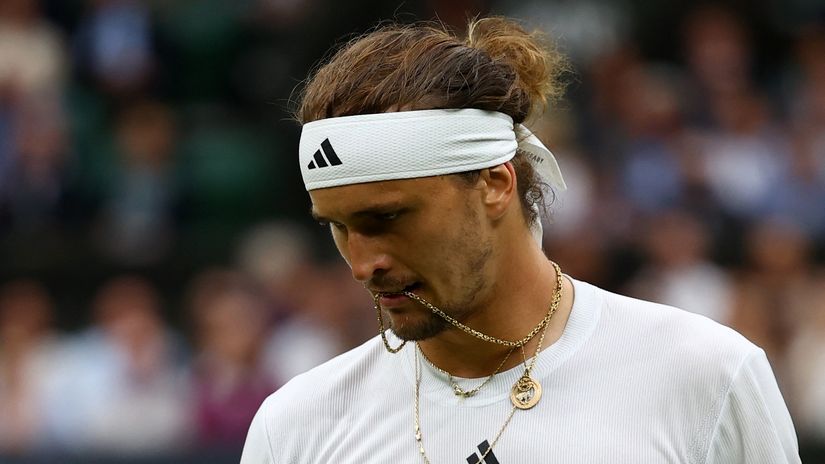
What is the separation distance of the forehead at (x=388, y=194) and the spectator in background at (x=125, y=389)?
4137mm

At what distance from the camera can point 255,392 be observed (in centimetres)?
663

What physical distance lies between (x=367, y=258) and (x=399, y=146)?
0.72 feet

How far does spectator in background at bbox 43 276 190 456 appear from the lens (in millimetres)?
6863

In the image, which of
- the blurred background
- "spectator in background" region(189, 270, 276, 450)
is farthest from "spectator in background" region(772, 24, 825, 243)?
"spectator in background" region(189, 270, 276, 450)

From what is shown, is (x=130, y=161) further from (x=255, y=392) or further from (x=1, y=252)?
(x=255, y=392)

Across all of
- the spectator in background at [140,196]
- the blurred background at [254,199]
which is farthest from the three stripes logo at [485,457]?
the spectator in background at [140,196]

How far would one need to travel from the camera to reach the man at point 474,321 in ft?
8.80

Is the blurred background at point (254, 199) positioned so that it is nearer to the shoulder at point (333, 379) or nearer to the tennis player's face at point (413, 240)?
the shoulder at point (333, 379)

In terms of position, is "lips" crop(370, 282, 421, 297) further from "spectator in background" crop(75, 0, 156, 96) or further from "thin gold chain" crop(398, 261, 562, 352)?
"spectator in background" crop(75, 0, 156, 96)

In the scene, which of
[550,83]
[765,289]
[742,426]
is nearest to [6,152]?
[765,289]

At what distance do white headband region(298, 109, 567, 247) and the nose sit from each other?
0.11 metres

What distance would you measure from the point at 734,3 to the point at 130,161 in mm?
4202

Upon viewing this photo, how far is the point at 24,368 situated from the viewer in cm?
717

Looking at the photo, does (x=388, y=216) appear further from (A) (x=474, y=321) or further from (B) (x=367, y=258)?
(A) (x=474, y=321)
